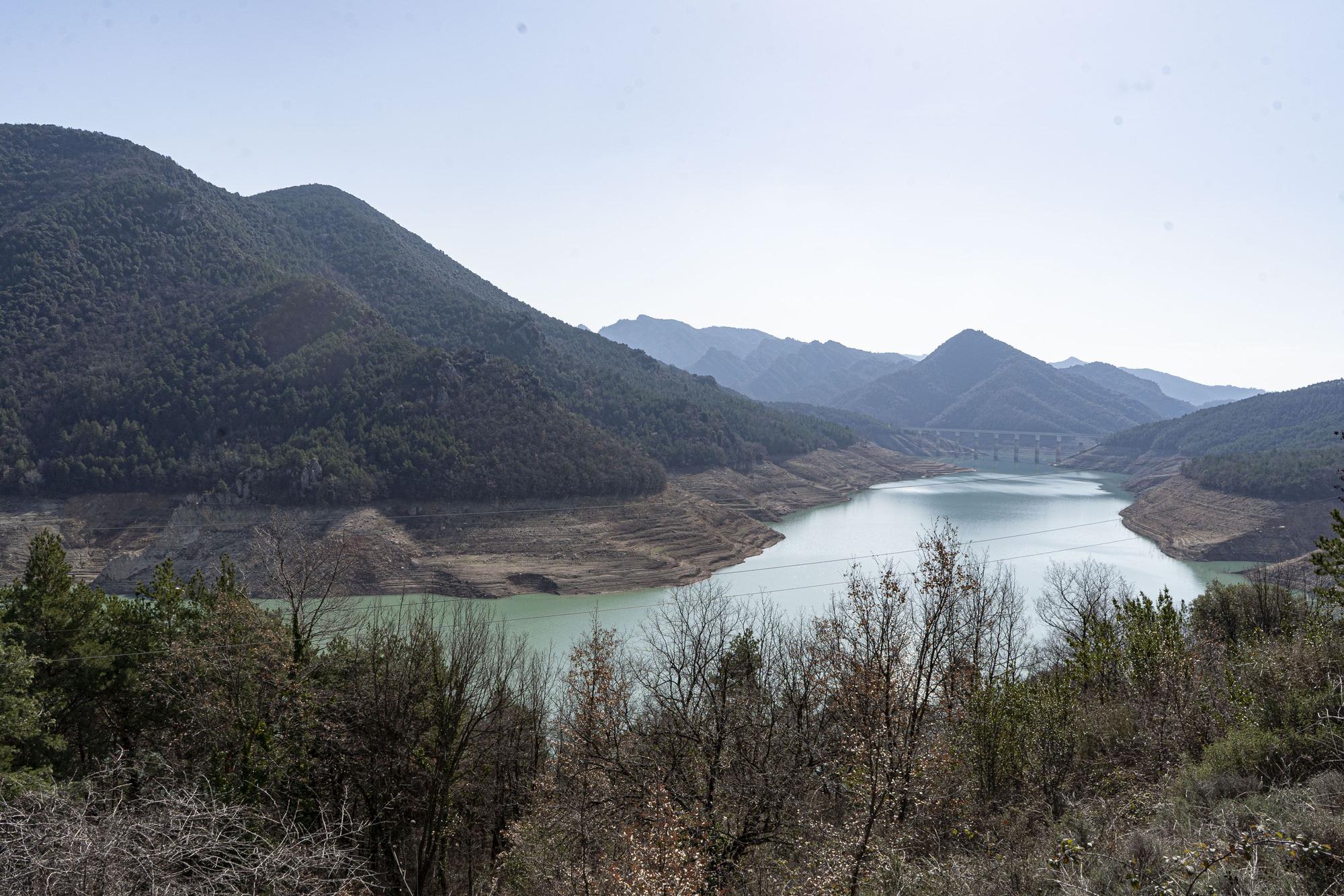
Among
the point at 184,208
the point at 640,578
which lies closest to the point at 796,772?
the point at 640,578

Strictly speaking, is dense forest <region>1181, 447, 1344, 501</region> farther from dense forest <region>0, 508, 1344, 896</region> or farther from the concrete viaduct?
the concrete viaduct

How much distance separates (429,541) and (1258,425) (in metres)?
118

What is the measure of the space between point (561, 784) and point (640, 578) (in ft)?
99.3

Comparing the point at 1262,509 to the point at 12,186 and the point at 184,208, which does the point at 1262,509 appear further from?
the point at 12,186

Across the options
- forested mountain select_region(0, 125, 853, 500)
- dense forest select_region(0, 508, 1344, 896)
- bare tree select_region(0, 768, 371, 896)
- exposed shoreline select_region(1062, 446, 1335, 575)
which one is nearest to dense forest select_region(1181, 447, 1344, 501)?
exposed shoreline select_region(1062, 446, 1335, 575)

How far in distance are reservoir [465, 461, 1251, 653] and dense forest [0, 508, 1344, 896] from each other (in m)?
6.62

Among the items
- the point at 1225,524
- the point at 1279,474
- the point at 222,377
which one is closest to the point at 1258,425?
the point at 1279,474

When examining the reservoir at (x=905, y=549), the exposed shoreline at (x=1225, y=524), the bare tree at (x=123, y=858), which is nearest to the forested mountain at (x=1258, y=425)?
the reservoir at (x=905, y=549)

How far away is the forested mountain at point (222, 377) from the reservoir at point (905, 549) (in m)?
13.0

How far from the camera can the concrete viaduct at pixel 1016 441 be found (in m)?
152

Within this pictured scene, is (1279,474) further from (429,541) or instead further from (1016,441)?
(1016,441)

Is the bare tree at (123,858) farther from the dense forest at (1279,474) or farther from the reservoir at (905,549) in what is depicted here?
the dense forest at (1279,474)

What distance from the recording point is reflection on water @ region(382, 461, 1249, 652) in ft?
126

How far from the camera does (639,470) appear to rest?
56.9 metres
